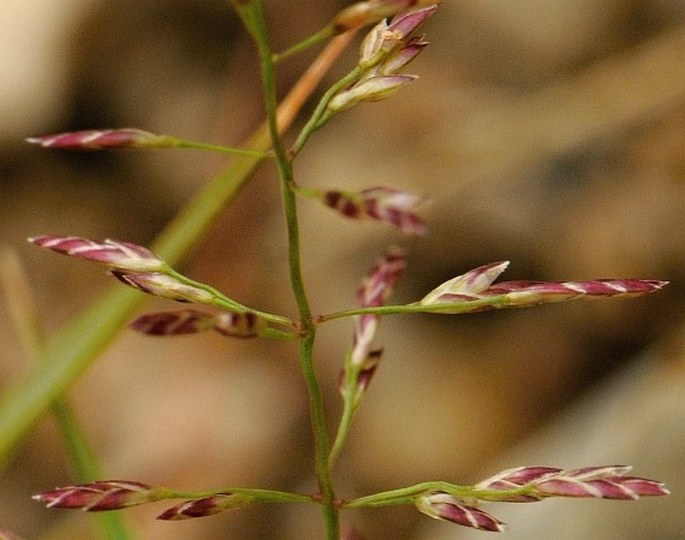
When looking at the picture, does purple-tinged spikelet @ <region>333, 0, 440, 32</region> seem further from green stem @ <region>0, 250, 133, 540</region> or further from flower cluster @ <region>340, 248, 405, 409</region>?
green stem @ <region>0, 250, 133, 540</region>

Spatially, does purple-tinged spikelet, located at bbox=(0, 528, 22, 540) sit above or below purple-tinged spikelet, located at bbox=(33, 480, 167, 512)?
below

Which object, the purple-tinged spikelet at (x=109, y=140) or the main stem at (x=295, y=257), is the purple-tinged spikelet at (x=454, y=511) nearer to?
the main stem at (x=295, y=257)

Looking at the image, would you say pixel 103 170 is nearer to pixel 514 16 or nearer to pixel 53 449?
pixel 53 449

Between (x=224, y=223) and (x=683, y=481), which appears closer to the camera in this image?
(x=683, y=481)

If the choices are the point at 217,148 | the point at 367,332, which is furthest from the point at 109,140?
the point at 367,332

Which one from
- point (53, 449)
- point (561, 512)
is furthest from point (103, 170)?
point (561, 512)

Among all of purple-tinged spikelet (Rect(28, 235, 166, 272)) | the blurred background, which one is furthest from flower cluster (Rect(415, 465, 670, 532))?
the blurred background
